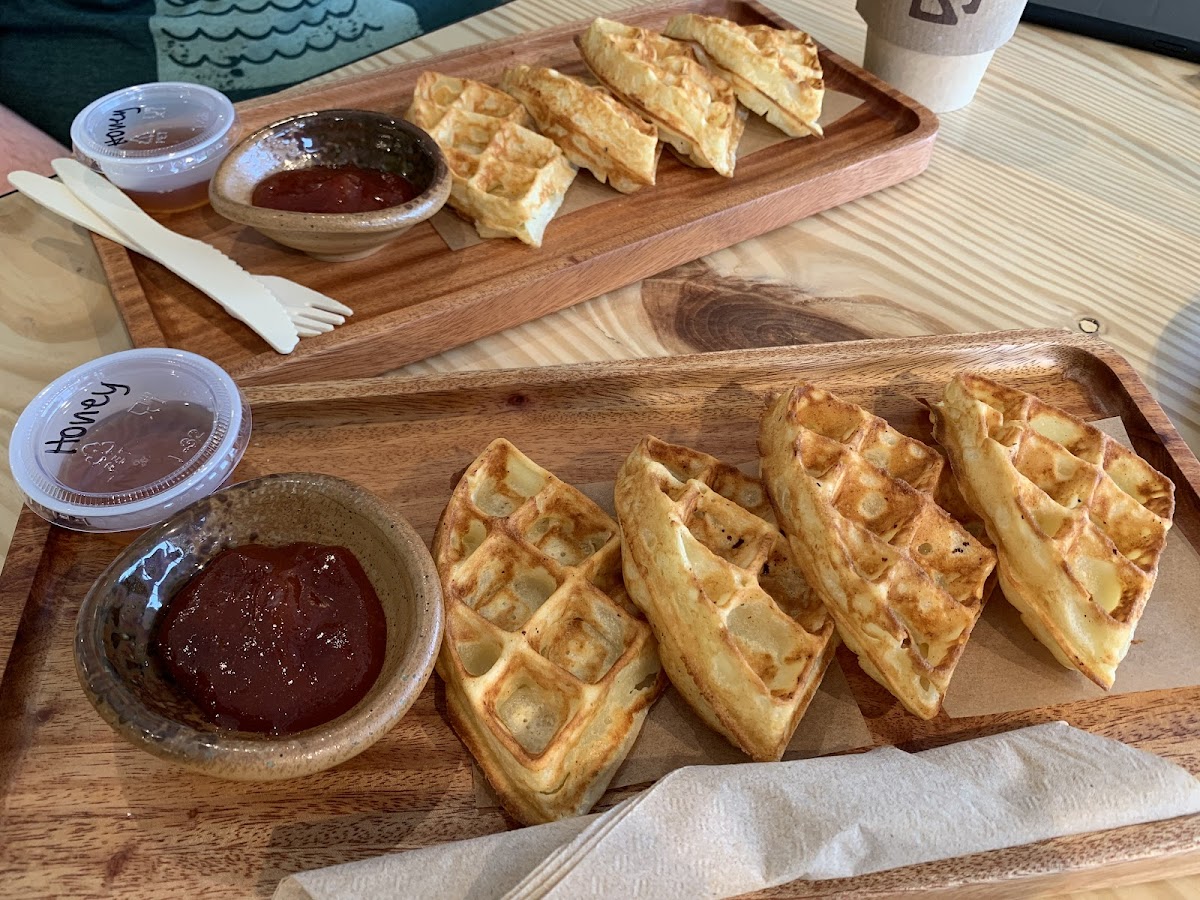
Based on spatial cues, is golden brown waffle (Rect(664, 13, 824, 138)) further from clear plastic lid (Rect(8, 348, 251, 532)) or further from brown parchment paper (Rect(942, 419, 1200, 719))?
clear plastic lid (Rect(8, 348, 251, 532))

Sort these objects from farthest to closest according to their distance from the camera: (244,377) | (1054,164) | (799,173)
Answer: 1. (1054,164)
2. (799,173)
3. (244,377)

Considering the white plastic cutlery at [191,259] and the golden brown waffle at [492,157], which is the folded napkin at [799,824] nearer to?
the white plastic cutlery at [191,259]

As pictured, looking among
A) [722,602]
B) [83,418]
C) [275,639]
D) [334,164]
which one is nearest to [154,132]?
[334,164]

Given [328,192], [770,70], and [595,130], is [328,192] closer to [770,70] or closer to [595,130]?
[595,130]

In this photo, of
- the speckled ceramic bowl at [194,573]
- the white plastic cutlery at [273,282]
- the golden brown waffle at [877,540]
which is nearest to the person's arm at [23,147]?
the white plastic cutlery at [273,282]

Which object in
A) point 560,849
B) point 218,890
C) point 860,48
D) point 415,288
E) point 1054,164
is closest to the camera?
point 560,849

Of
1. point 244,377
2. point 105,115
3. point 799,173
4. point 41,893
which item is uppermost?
point 799,173

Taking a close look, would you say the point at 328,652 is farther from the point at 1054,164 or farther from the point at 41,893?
the point at 1054,164

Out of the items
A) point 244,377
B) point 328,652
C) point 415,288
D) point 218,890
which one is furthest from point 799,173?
point 218,890
